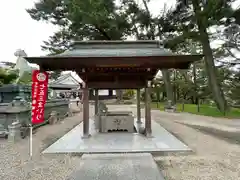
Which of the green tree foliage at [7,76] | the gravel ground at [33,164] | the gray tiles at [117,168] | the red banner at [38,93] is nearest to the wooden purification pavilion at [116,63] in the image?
the red banner at [38,93]

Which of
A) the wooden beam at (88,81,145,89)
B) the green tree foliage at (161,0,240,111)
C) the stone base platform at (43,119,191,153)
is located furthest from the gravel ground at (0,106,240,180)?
the green tree foliage at (161,0,240,111)

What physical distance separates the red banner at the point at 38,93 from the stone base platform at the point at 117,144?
0.89 metres

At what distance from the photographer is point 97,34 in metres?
19.3

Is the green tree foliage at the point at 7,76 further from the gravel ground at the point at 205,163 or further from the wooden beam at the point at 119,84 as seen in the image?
the gravel ground at the point at 205,163

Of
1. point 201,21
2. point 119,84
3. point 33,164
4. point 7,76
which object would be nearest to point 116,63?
point 119,84

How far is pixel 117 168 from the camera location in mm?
4137

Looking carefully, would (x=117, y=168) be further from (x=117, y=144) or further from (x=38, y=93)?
(x=38, y=93)

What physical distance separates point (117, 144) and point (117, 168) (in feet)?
6.47

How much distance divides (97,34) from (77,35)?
1.70 meters

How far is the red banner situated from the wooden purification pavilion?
0.35m

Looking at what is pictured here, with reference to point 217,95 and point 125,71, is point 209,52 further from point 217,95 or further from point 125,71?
point 125,71

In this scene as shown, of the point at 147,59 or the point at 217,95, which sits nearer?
the point at 147,59

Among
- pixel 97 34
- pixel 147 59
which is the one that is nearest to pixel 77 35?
pixel 97 34

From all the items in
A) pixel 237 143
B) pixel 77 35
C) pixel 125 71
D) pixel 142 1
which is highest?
pixel 142 1
